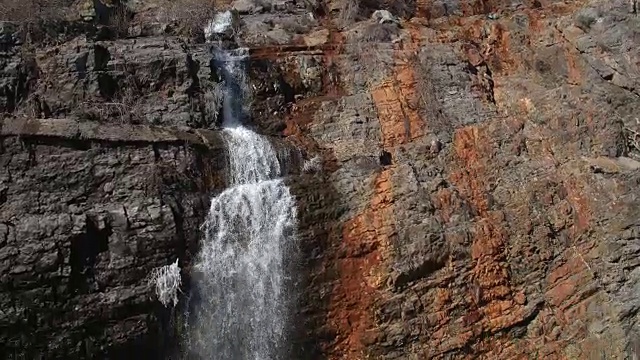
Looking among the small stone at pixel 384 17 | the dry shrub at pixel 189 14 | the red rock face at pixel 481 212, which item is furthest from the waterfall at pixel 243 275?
the small stone at pixel 384 17

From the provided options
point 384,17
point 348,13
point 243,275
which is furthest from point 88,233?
point 348,13

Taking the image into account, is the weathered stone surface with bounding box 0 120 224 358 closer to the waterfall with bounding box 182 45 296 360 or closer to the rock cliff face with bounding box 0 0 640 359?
the rock cliff face with bounding box 0 0 640 359

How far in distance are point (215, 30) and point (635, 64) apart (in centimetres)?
1170

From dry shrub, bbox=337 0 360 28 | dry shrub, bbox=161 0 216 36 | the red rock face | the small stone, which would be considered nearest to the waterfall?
the red rock face

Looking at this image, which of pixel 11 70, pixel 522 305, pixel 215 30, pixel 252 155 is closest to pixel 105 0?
pixel 215 30

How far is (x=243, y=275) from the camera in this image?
11891 mm

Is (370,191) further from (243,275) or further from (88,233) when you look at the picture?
(88,233)

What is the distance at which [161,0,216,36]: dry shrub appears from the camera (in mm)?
17811

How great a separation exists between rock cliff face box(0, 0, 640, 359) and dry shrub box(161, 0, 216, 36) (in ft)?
6.59

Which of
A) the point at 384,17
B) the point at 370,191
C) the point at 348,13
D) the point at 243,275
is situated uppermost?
the point at 348,13

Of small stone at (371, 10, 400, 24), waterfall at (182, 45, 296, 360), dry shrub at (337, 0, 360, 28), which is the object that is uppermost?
dry shrub at (337, 0, 360, 28)

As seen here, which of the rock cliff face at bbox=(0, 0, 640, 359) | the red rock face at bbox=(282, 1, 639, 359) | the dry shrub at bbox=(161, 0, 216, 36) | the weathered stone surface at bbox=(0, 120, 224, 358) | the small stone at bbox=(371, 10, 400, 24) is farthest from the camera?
the dry shrub at bbox=(161, 0, 216, 36)

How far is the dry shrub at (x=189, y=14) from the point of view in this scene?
17811mm

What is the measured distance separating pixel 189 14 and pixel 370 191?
30.3 ft
